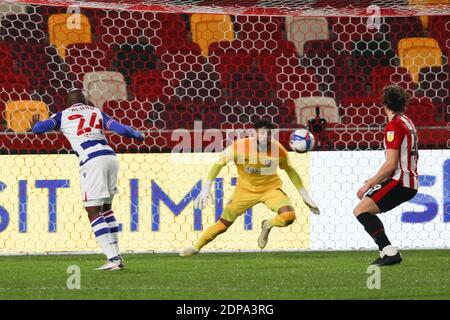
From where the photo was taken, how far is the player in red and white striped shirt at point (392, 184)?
848cm

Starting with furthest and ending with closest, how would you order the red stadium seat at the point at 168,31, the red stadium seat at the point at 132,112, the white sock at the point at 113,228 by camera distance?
the red stadium seat at the point at 168,31, the red stadium seat at the point at 132,112, the white sock at the point at 113,228

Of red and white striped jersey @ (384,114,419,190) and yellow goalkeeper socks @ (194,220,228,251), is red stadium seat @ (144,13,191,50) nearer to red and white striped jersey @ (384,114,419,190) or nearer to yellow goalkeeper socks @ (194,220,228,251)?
yellow goalkeeper socks @ (194,220,228,251)

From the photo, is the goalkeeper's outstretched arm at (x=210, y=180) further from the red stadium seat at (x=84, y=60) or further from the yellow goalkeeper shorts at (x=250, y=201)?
the red stadium seat at (x=84, y=60)

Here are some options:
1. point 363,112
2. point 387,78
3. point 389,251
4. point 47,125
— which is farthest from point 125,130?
point 387,78

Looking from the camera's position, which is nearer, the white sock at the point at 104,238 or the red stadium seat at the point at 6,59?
the white sock at the point at 104,238

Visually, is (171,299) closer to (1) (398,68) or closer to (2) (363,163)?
(2) (363,163)

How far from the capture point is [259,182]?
988cm

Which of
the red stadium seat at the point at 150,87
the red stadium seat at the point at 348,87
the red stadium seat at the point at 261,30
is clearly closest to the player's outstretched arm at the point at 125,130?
the red stadium seat at the point at 150,87

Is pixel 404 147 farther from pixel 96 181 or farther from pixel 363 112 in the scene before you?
pixel 363 112

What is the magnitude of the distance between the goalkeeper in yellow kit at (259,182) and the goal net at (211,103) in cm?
100

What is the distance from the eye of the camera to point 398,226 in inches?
429

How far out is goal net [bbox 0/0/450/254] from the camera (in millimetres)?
10742

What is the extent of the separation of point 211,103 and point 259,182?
10.3ft
